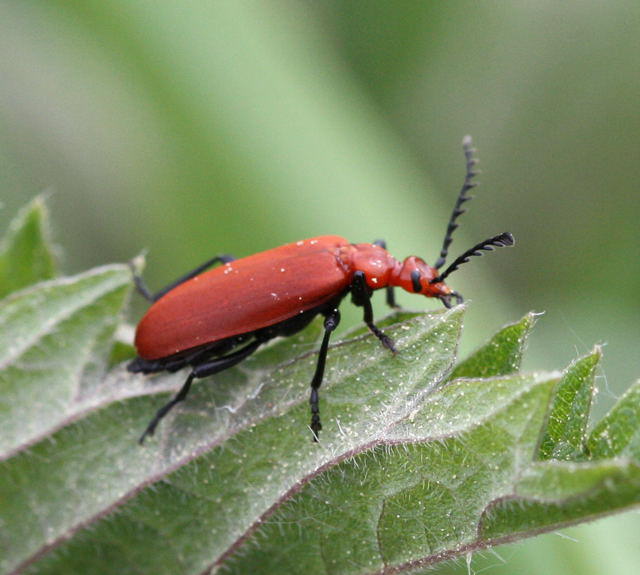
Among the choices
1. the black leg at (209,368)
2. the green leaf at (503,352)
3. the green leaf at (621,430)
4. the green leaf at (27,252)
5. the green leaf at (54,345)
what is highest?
the green leaf at (27,252)

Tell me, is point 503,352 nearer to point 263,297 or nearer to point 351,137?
point 263,297

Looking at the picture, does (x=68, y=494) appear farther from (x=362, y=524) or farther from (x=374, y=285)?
(x=374, y=285)

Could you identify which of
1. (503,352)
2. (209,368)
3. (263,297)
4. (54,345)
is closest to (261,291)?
(263,297)

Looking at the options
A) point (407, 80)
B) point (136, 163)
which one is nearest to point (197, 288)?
point (136, 163)

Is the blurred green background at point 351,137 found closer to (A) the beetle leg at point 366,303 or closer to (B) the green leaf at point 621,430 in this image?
(A) the beetle leg at point 366,303

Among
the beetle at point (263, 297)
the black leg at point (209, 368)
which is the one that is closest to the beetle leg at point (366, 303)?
the beetle at point (263, 297)

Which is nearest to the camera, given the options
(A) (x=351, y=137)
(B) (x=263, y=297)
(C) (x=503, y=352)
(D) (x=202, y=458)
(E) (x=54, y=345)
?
(C) (x=503, y=352)

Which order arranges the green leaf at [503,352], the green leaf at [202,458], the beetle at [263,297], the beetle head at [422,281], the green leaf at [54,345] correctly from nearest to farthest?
the green leaf at [503,352]
the green leaf at [202,458]
the green leaf at [54,345]
the beetle at [263,297]
the beetle head at [422,281]
